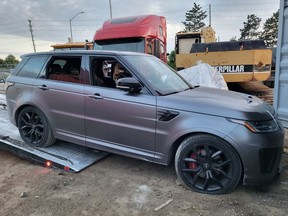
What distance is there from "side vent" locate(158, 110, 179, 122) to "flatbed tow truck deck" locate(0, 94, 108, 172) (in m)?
1.51

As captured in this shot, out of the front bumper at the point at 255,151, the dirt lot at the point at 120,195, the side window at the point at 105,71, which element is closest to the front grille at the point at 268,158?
the front bumper at the point at 255,151

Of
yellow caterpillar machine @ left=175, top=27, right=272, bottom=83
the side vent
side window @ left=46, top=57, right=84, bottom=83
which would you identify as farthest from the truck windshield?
the side vent

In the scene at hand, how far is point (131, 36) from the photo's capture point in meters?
8.80

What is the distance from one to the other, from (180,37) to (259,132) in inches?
435

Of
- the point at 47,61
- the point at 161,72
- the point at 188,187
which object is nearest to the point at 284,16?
the point at 161,72

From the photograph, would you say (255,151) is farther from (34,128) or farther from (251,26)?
(251,26)

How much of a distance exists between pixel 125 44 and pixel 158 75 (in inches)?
201

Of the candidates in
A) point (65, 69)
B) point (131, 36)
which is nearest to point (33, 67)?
point (65, 69)

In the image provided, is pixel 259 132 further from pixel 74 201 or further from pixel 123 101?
pixel 74 201

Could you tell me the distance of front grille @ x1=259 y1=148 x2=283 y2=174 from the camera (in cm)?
320

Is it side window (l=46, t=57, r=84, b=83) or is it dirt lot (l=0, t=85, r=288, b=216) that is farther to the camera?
side window (l=46, t=57, r=84, b=83)

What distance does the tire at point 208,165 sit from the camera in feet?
10.8

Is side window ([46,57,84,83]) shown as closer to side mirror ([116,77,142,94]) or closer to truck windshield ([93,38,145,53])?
side mirror ([116,77,142,94])

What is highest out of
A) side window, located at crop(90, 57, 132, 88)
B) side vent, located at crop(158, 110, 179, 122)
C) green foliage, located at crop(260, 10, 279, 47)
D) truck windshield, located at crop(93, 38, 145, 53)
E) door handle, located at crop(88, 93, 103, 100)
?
green foliage, located at crop(260, 10, 279, 47)
